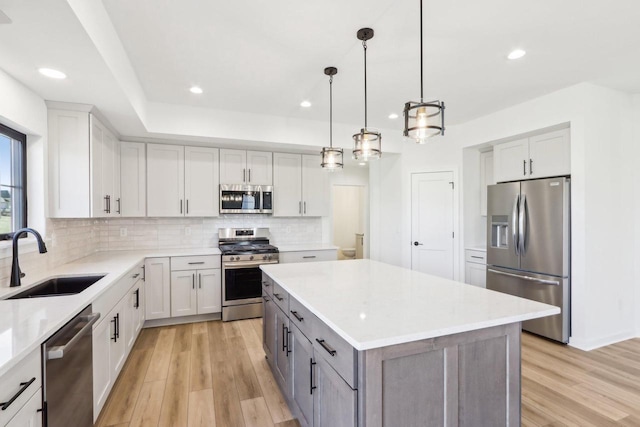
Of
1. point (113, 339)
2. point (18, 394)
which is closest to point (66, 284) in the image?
point (113, 339)

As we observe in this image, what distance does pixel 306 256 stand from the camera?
14.7ft

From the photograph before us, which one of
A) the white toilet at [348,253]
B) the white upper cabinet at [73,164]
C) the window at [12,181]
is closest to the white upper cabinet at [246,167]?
the white upper cabinet at [73,164]

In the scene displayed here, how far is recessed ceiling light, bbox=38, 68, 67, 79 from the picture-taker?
2.08m

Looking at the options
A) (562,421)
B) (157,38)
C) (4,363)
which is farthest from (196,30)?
(562,421)

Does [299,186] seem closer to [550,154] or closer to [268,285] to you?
[268,285]

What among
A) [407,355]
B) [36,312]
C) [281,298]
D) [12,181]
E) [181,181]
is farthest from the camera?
[181,181]

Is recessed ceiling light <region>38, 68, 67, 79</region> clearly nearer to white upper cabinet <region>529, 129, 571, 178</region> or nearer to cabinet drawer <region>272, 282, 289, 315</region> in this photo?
cabinet drawer <region>272, 282, 289, 315</region>

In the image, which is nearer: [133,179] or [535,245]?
[535,245]

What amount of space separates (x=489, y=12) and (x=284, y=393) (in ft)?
9.57

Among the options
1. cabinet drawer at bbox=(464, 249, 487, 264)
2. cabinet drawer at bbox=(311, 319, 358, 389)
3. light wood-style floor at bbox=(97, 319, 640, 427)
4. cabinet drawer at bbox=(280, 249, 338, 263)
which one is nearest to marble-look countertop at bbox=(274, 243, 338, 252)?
cabinet drawer at bbox=(280, 249, 338, 263)

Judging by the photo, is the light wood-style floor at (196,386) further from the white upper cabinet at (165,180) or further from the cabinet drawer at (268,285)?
the white upper cabinet at (165,180)

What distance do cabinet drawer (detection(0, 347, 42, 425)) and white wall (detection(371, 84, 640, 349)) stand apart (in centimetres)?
417

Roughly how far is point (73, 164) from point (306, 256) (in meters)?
2.82

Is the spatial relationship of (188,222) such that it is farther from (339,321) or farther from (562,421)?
(562,421)
